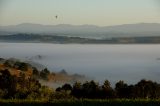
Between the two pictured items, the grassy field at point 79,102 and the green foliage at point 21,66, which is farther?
the green foliage at point 21,66

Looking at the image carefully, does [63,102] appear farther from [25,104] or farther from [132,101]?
[132,101]

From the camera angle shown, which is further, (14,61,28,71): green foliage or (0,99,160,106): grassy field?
(14,61,28,71): green foliage

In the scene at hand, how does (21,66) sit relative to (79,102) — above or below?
above

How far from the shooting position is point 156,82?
25.8 m

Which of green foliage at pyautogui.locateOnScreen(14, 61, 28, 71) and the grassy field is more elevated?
green foliage at pyautogui.locateOnScreen(14, 61, 28, 71)

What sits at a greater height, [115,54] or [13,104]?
[115,54]

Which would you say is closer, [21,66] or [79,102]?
[79,102]

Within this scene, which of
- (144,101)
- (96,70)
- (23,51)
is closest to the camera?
(144,101)

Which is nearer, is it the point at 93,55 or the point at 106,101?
the point at 106,101

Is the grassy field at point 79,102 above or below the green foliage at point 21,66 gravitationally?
below

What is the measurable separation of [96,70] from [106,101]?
2580 cm

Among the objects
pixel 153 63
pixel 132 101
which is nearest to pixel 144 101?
pixel 132 101

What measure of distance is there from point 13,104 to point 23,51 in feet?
64.8

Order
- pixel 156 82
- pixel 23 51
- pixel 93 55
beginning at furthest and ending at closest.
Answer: pixel 93 55, pixel 23 51, pixel 156 82
